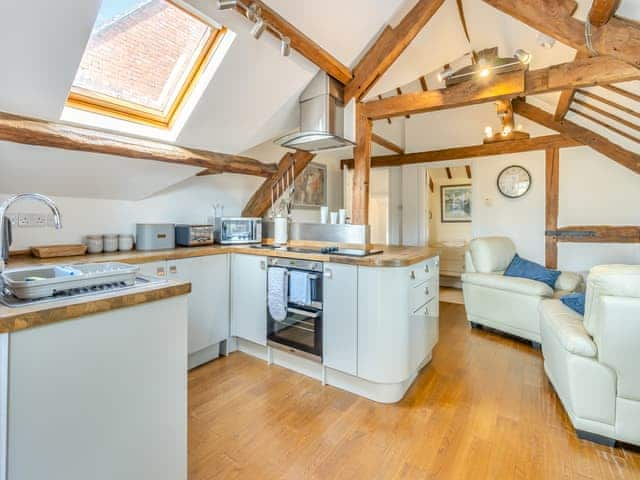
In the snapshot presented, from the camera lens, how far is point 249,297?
274 centimetres

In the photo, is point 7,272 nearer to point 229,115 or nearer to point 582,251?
point 229,115

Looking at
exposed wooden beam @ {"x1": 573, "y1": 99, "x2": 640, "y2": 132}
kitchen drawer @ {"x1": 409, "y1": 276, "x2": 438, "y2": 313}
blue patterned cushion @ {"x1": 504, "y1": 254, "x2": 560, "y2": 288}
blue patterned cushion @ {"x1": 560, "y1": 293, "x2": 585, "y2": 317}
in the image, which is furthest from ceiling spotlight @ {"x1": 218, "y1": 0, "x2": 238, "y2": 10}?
exposed wooden beam @ {"x1": 573, "y1": 99, "x2": 640, "y2": 132}

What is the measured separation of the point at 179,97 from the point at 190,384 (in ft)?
6.87

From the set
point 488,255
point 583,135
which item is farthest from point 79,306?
point 583,135

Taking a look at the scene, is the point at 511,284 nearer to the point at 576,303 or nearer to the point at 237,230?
the point at 576,303

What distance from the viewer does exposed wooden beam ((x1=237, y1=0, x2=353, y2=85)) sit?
1.97 meters

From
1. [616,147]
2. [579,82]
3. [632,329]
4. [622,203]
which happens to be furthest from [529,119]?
[632,329]

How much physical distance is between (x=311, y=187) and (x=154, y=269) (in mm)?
3068

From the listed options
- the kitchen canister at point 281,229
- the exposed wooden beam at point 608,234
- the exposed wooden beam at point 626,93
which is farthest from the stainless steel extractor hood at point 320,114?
the exposed wooden beam at point 608,234

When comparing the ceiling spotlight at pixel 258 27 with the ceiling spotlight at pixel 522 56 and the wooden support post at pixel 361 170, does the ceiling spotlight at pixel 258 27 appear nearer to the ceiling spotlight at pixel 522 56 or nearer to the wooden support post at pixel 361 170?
the wooden support post at pixel 361 170

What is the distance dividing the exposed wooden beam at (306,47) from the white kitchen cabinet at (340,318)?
5.21 ft

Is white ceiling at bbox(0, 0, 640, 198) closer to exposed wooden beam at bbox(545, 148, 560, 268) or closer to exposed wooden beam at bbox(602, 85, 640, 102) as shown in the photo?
exposed wooden beam at bbox(602, 85, 640, 102)

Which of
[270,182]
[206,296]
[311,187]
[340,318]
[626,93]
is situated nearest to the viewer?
[340,318]

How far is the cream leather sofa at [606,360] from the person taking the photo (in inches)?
62.2
